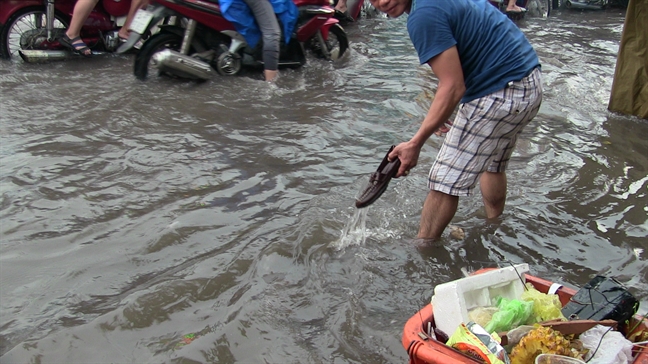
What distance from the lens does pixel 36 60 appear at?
619 centimetres

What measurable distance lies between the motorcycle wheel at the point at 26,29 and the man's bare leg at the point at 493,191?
524cm

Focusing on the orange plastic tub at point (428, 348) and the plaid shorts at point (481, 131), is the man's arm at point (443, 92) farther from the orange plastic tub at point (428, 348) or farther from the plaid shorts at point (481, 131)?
the orange plastic tub at point (428, 348)

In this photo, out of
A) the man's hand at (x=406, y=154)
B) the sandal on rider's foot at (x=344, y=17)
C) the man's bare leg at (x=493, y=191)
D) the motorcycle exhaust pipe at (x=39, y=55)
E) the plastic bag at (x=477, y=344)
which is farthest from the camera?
the sandal on rider's foot at (x=344, y=17)

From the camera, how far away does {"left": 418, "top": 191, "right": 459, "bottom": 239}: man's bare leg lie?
9.82 feet

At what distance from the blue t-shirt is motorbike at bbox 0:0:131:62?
511 cm

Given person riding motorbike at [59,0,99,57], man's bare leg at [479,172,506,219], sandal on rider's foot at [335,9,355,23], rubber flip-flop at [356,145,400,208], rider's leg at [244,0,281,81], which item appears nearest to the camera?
rubber flip-flop at [356,145,400,208]

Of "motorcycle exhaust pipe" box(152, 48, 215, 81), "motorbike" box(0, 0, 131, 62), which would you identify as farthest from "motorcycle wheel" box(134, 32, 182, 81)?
"motorbike" box(0, 0, 131, 62)

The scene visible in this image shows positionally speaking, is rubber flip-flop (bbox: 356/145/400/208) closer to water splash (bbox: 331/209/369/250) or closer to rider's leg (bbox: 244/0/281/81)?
water splash (bbox: 331/209/369/250)

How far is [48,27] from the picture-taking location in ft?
20.2

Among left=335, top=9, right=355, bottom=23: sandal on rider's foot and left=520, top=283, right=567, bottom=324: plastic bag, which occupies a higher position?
left=335, top=9, right=355, bottom=23: sandal on rider's foot

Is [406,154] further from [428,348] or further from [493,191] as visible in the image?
[428,348]

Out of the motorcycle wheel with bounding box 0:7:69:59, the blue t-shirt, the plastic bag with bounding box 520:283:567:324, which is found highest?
the blue t-shirt

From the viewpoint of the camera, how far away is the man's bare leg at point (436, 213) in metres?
2.99

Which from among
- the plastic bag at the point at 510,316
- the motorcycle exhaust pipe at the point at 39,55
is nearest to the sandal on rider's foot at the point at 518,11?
the motorcycle exhaust pipe at the point at 39,55
